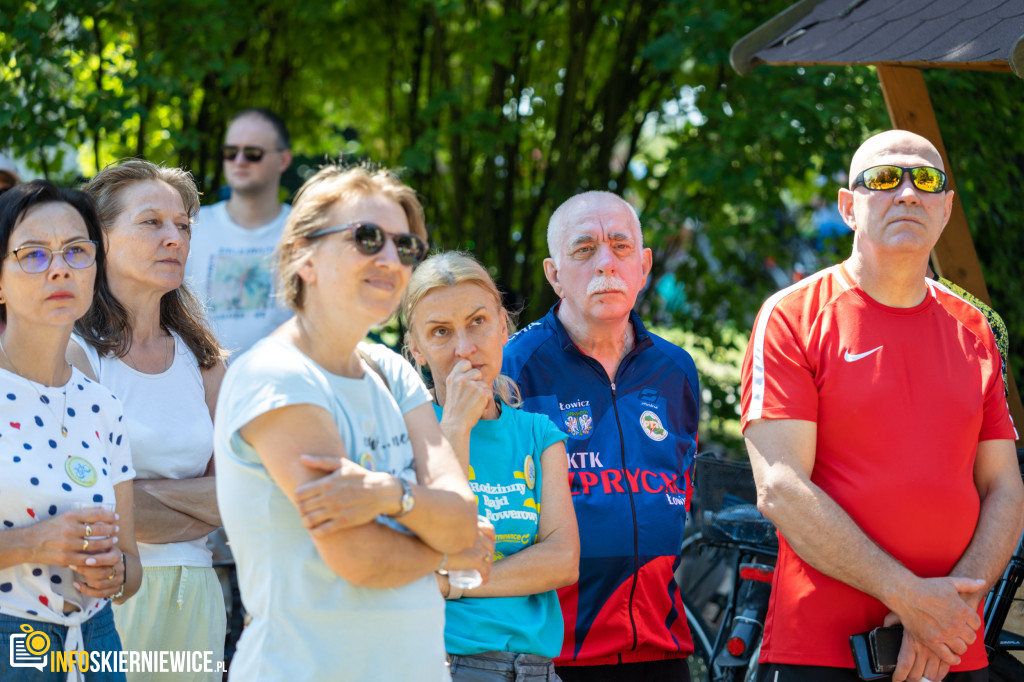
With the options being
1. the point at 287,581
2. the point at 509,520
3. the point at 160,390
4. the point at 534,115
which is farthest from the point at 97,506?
the point at 534,115

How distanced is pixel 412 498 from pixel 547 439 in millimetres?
861

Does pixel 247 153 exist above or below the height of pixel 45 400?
above

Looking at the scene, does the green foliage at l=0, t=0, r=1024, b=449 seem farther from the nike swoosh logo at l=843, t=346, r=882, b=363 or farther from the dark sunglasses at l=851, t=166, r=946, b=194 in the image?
the nike swoosh logo at l=843, t=346, r=882, b=363

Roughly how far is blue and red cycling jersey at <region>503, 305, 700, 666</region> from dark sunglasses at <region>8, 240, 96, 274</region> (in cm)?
131

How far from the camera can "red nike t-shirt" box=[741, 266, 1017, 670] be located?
260 centimetres

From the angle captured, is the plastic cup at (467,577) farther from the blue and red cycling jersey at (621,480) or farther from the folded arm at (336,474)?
the blue and red cycling jersey at (621,480)

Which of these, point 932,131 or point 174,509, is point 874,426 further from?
point 174,509

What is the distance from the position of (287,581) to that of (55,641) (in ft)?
2.64

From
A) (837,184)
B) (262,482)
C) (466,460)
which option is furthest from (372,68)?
(262,482)

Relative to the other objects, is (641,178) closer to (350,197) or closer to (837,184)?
(837,184)

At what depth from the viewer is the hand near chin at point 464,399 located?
2486mm

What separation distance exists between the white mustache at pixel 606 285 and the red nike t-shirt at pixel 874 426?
586 mm

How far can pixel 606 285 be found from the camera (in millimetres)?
3215

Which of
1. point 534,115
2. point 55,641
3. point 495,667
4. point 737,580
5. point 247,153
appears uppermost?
point 534,115
